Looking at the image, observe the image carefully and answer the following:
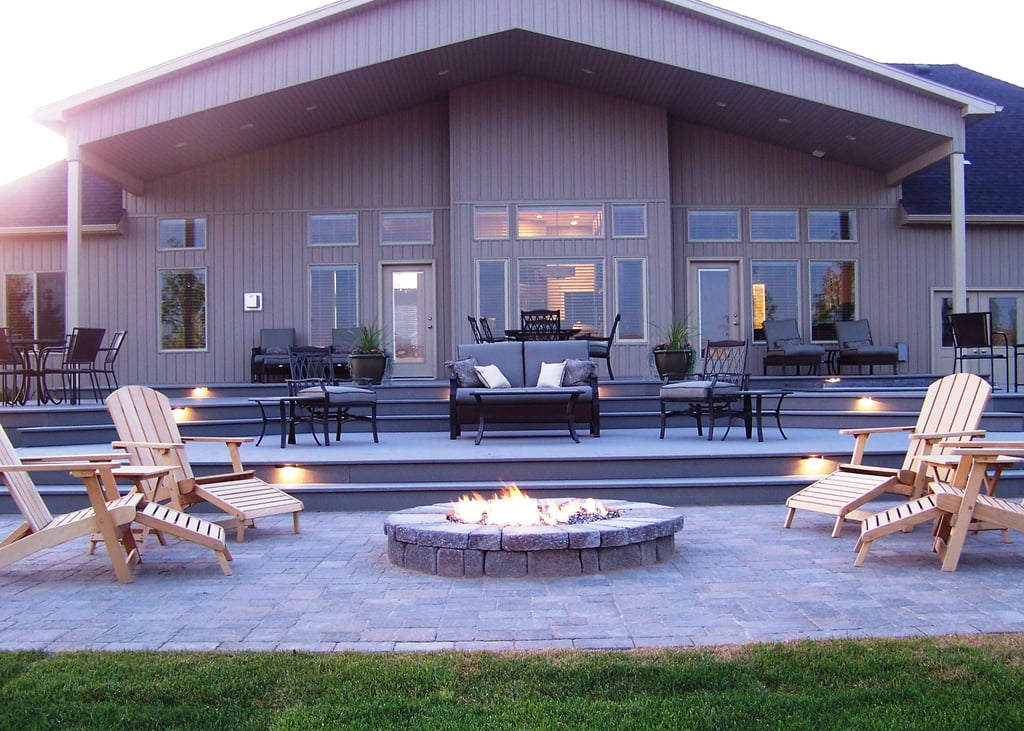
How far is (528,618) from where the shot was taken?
3268 millimetres

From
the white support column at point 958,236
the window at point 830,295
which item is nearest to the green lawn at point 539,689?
the white support column at point 958,236

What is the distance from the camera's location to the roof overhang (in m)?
11.1

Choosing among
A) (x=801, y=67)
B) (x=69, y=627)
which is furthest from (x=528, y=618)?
(x=801, y=67)

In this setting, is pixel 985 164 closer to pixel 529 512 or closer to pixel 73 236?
pixel 529 512

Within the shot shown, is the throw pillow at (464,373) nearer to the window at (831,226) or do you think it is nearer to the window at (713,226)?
the window at (713,226)

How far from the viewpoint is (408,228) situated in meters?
13.4

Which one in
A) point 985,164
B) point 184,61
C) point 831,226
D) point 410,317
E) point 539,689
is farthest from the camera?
point 985,164

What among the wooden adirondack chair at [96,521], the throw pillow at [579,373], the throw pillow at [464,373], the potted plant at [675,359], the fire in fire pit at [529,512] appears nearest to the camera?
the wooden adirondack chair at [96,521]

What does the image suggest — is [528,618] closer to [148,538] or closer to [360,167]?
[148,538]

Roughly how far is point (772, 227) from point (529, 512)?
34.2 feet

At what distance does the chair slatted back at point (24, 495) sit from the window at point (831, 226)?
39.5 feet

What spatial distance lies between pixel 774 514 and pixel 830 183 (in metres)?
9.48

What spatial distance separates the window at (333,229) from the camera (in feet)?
44.0

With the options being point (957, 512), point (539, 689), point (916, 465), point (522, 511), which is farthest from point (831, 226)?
point (539, 689)
